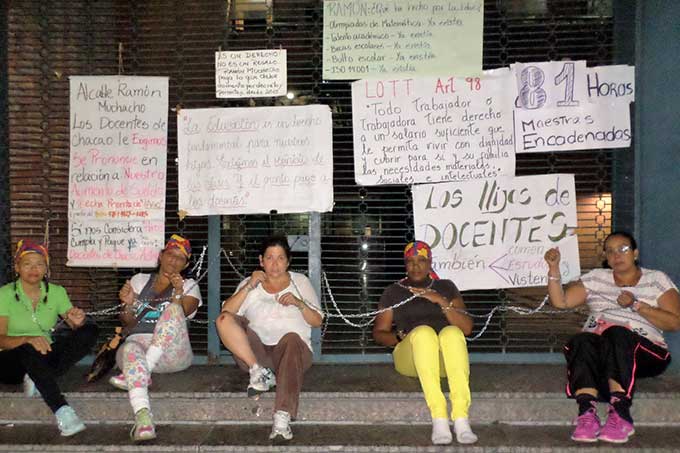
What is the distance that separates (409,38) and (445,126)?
0.78 m

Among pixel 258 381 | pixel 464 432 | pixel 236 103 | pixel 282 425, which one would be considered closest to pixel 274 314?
pixel 258 381

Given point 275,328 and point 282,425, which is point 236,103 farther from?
point 282,425

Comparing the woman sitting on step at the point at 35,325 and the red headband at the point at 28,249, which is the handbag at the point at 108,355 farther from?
the red headband at the point at 28,249

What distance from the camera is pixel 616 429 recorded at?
3910 mm

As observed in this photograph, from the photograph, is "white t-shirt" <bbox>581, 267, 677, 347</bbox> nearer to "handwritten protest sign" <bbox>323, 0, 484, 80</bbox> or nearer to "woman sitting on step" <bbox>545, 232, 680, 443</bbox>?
"woman sitting on step" <bbox>545, 232, 680, 443</bbox>

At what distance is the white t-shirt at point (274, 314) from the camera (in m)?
4.59

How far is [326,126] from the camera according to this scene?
522 centimetres

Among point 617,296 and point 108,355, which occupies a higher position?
point 617,296

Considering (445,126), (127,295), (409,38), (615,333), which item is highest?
(409,38)

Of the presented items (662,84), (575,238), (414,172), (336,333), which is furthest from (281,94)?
(662,84)

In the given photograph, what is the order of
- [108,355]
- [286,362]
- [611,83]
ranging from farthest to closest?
[611,83]
[108,355]
[286,362]

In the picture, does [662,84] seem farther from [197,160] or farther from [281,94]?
[197,160]

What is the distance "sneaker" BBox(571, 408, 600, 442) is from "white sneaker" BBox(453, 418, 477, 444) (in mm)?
662

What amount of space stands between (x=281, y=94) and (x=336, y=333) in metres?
2.11
